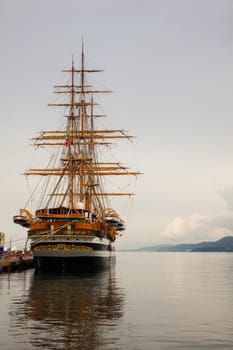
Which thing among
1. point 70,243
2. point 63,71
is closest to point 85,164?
point 63,71

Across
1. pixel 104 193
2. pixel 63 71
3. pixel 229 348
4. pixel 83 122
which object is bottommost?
pixel 229 348

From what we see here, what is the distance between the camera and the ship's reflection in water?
18.5 meters

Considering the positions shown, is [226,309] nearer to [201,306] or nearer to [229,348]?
[201,306]

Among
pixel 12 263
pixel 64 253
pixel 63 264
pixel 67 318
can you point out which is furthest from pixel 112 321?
pixel 12 263

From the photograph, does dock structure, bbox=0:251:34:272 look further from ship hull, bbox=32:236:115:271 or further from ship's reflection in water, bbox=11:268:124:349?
ship's reflection in water, bbox=11:268:124:349

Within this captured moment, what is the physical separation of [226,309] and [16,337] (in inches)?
577

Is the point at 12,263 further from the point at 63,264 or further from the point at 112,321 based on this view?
the point at 112,321

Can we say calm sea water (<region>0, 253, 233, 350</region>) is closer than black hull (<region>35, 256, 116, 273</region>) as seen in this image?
Yes

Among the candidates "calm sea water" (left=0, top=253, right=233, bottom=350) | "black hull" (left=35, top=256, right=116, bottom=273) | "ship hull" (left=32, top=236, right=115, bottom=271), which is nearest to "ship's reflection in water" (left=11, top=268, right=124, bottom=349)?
"calm sea water" (left=0, top=253, right=233, bottom=350)

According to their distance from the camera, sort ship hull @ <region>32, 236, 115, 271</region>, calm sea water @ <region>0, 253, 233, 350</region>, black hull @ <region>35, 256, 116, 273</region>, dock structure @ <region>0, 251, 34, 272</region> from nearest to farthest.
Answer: calm sea water @ <region>0, 253, 233, 350</region>
black hull @ <region>35, 256, 116, 273</region>
ship hull @ <region>32, 236, 115, 271</region>
dock structure @ <region>0, 251, 34, 272</region>

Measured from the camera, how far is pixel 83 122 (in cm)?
8619

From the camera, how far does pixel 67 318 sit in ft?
76.9

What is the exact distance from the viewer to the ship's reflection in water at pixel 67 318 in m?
18.5

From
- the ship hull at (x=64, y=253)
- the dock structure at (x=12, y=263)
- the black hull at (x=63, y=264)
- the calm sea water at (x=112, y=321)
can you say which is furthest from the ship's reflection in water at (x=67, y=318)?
the dock structure at (x=12, y=263)
